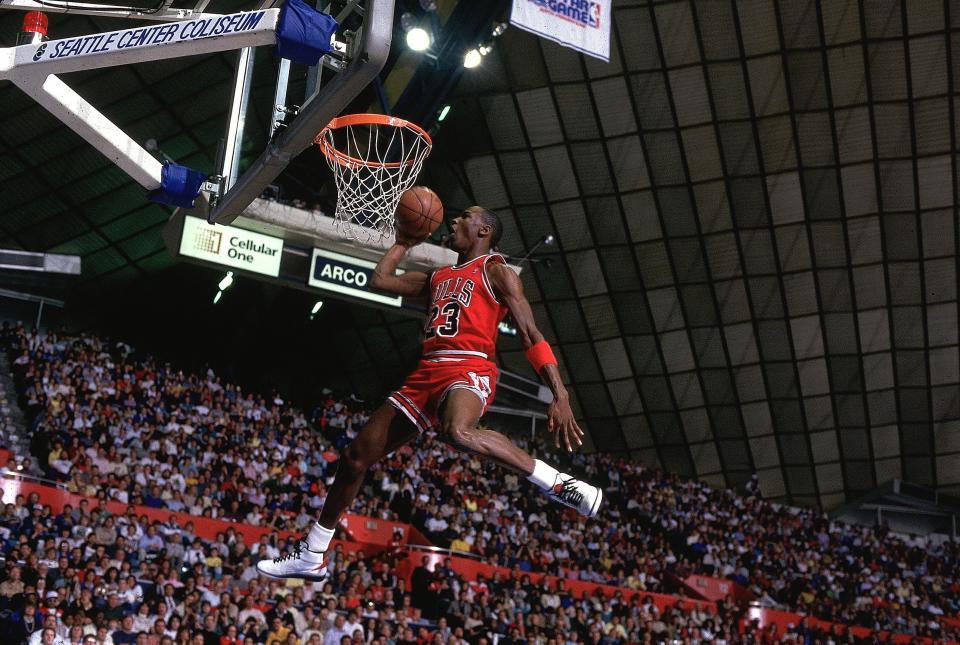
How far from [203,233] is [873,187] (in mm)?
17981

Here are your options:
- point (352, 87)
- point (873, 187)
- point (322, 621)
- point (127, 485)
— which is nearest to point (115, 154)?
point (352, 87)

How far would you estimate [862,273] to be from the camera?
2981 centimetres

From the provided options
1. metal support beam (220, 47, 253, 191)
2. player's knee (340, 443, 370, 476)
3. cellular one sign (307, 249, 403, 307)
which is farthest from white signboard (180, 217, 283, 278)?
player's knee (340, 443, 370, 476)

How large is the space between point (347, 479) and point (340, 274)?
14.3 metres

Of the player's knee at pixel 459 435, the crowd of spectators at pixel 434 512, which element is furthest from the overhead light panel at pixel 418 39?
the player's knee at pixel 459 435

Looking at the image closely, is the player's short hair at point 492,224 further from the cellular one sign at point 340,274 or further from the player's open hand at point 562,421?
the cellular one sign at point 340,274

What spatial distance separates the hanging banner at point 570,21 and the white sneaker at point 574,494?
11.3 meters

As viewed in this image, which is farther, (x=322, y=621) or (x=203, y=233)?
(x=203, y=233)

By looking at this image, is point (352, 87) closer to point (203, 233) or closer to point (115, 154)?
point (115, 154)

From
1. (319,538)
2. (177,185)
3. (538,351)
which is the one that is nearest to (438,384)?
(538,351)

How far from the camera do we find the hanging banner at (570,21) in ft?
52.5

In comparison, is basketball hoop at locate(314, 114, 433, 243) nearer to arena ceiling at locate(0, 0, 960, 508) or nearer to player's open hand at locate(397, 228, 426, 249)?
player's open hand at locate(397, 228, 426, 249)

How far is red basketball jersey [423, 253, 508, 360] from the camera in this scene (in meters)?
5.77

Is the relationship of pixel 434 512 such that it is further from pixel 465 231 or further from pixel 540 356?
pixel 540 356
